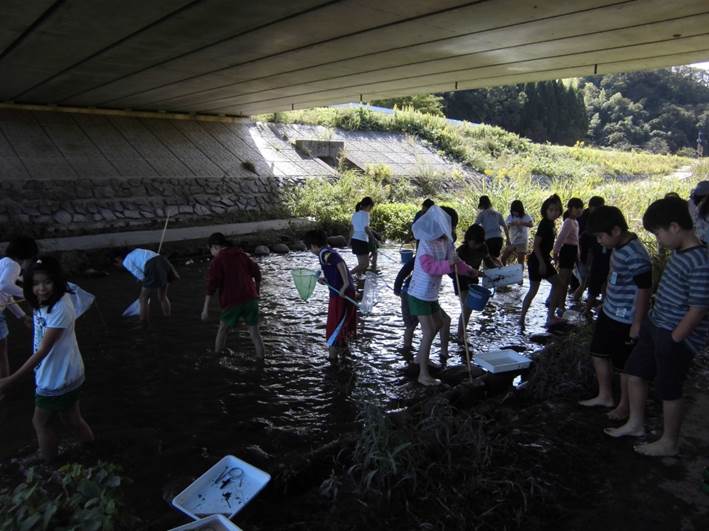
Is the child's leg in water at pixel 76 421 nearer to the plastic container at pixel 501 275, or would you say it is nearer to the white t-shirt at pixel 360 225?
the plastic container at pixel 501 275

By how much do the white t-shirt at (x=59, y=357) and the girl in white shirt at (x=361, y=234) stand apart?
5.79 meters

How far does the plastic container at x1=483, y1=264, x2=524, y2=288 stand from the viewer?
631 cm

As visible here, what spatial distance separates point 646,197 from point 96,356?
38.9 ft

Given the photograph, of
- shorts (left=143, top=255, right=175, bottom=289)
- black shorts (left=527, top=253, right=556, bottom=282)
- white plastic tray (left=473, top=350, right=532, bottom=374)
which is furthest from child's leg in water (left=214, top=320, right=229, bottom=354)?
black shorts (left=527, top=253, right=556, bottom=282)

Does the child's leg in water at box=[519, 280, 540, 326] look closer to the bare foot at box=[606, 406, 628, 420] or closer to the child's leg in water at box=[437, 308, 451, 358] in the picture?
the child's leg in water at box=[437, 308, 451, 358]

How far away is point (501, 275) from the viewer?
6.36 metres

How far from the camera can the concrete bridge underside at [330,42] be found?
5836mm

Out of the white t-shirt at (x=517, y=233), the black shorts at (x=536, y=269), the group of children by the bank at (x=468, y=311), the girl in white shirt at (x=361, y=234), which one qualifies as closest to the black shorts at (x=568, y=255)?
the group of children by the bank at (x=468, y=311)

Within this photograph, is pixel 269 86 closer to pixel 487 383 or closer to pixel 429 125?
pixel 487 383

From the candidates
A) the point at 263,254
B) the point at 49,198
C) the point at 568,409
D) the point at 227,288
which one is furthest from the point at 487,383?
the point at 49,198

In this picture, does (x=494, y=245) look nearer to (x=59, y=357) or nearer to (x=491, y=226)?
(x=491, y=226)

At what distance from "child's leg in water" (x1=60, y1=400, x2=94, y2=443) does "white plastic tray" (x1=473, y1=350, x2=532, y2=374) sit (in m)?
3.61

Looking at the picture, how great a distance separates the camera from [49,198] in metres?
12.5

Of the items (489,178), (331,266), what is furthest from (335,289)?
(489,178)
